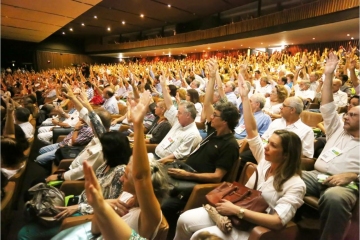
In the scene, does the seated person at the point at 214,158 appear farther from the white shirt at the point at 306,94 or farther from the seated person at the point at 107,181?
the white shirt at the point at 306,94

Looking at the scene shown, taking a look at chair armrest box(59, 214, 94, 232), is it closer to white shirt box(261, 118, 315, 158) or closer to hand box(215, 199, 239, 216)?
hand box(215, 199, 239, 216)

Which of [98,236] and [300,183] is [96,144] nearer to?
[98,236]

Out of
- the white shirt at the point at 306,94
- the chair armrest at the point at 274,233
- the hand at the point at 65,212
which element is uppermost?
the white shirt at the point at 306,94

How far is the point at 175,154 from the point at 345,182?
1307mm

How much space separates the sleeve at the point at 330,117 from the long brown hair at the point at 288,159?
2.05ft

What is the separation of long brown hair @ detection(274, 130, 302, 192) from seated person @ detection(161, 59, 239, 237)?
463mm

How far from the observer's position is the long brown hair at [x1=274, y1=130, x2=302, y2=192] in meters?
1.55

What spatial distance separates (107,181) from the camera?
1719mm

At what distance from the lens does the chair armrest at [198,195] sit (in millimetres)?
1879

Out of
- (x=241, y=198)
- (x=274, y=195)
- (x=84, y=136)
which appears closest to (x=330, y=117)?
(x=274, y=195)

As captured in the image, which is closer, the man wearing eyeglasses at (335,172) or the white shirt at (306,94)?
the man wearing eyeglasses at (335,172)

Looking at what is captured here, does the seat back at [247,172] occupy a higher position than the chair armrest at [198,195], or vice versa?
the seat back at [247,172]

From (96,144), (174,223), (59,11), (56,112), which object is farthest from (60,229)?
(59,11)

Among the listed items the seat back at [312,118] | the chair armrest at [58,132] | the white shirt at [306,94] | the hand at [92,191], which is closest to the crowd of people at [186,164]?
the hand at [92,191]
